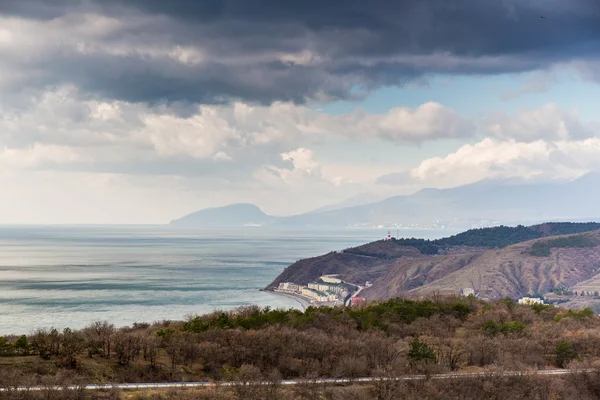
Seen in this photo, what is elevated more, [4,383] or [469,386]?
[4,383]

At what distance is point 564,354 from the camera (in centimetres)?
5388

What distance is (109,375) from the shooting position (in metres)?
40.9

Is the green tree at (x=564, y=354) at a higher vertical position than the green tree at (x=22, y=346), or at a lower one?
lower

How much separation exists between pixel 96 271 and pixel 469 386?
552ft

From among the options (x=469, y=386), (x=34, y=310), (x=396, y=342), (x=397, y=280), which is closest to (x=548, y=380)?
(x=469, y=386)

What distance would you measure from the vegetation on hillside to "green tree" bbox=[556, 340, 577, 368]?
0.08 metres

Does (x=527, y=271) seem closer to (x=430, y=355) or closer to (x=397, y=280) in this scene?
(x=397, y=280)

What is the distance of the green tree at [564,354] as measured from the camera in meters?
53.8

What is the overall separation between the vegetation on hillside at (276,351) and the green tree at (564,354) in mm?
84

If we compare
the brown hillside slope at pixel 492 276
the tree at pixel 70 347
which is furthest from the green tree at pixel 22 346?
the brown hillside slope at pixel 492 276

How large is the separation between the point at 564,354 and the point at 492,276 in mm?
128529

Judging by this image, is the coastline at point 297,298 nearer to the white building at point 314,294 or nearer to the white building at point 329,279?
the white building at point 314,294

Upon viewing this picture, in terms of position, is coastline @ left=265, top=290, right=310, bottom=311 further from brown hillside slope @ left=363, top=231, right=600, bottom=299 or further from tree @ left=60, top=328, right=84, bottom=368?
tree @ left=60, top=328, right=84, bottom=368

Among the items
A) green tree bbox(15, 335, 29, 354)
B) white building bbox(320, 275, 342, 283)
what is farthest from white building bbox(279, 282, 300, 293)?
green tree bbox(15, 335, 29, 354)
